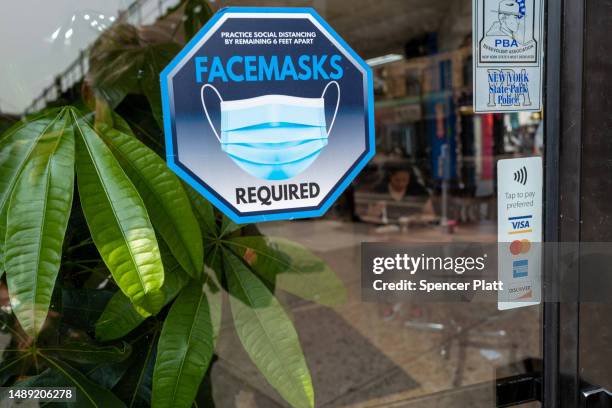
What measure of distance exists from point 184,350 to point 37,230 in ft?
0.98

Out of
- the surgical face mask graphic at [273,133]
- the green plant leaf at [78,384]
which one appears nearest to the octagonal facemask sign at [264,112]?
the surgical face mask graphic at [273,133]

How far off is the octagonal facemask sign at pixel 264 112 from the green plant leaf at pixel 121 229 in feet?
0.32

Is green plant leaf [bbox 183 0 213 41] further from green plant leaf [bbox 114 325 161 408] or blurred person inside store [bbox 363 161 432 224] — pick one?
blurred person inside store [bbox 363 161 432 224]

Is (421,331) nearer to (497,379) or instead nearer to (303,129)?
(497,379)

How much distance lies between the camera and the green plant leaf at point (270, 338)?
0.91 meters

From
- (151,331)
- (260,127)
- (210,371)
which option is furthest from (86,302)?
(260,127)

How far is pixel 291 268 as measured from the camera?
3.50 feet

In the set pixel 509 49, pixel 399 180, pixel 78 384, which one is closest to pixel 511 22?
pixel 509 49

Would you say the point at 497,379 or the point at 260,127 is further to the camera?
the point at 497,379

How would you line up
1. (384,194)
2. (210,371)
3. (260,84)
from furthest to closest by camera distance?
(384,194), (210,371), (260,84)

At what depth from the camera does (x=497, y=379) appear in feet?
3.53

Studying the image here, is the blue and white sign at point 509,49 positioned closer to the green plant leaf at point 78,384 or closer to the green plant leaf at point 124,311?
the green plant leaf at point 124,311

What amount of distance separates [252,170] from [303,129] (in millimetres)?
101

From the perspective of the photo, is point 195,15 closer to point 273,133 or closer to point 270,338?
point 273,133
